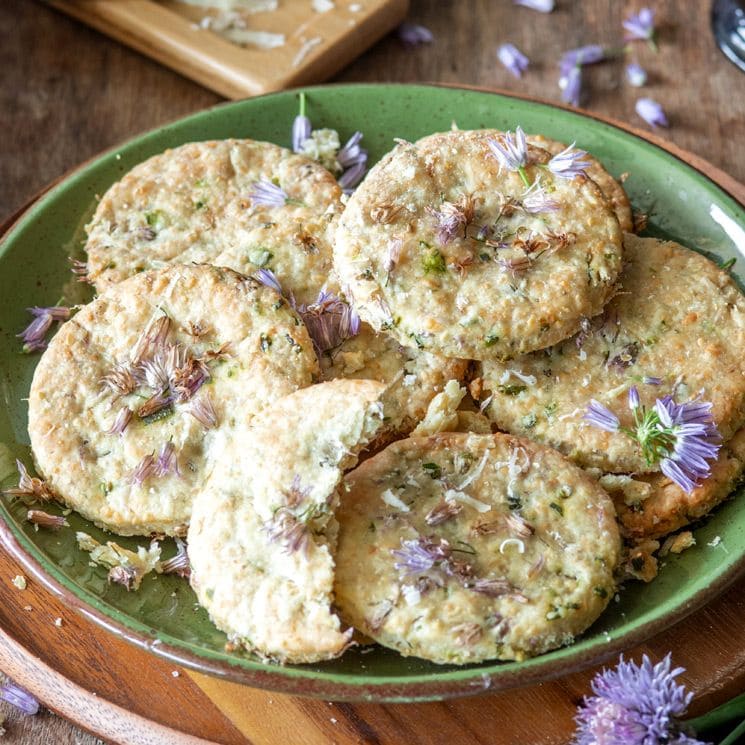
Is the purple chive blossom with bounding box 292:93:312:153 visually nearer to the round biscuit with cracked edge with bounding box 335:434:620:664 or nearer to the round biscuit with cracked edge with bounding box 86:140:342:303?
the round biscuit with cracked edge with bounding box 86:140:342:303

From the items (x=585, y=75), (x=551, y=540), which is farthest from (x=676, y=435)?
(x=585, y=75)

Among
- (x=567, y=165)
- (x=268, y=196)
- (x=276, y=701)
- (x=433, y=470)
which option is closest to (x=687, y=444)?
(x=433, y=470)

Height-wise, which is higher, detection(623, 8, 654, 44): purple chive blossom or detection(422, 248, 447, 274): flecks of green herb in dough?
detection(422, 248, 447, 274): flecks of green herb in dough

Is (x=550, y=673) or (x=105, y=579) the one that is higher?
(x=550, y=673)

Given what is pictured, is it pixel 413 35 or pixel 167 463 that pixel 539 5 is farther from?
pixel 167 463

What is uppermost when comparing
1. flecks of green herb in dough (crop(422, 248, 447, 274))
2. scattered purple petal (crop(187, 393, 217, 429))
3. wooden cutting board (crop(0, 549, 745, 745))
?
flecks of green herb in dough (crop(422, 248, 447, 274))

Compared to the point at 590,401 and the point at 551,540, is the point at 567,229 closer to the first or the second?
the point at 590,401

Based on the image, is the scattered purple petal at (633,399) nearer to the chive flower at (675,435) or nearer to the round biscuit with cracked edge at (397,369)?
the chive flower at (675,435)

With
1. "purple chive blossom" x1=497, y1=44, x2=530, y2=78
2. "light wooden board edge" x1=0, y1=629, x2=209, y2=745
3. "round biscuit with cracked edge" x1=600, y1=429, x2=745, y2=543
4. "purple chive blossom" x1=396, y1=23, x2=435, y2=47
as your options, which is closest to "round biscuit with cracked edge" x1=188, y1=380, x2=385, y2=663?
"light wooden board edge" x1=0, y1=629, x2=209, y2=745
